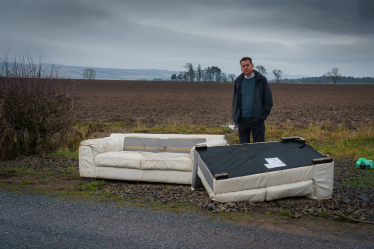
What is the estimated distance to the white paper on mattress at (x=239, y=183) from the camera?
4.25 meters

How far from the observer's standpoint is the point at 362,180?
5.73 m

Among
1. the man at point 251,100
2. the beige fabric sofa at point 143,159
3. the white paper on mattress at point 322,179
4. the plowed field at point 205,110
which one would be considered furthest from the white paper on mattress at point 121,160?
the plowed field at point 205,110

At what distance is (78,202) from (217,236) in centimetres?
222

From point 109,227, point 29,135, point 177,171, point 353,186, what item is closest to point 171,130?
point 29,135

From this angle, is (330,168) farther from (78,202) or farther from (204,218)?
(78,202)

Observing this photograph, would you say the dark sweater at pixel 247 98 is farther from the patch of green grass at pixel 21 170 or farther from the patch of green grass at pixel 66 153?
the patch of green grass at pixel 66 153

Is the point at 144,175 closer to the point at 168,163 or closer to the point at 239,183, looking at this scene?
the point at 168,163

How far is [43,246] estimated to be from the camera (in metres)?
3.14

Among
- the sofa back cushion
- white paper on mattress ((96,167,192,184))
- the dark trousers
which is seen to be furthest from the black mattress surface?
the sofa back cushion

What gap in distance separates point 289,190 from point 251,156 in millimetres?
715

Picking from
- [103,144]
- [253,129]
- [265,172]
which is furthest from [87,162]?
[265,172]

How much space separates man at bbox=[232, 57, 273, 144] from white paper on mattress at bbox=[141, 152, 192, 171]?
1.10 meters

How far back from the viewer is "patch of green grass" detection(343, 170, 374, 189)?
17.8 ft

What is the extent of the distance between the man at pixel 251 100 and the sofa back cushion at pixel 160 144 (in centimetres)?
127
